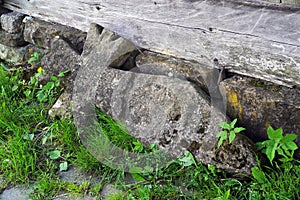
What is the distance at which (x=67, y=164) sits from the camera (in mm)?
3473

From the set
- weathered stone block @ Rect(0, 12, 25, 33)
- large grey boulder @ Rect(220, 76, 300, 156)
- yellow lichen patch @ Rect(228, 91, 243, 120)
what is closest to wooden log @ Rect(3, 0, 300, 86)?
large grey boulder @ Rect(220, 76, 300, 156)

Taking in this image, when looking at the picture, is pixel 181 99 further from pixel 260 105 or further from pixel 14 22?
pixel 14 22

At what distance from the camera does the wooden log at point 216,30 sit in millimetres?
2871

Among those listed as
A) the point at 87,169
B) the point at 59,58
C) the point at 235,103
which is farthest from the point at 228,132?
the point at 59,58

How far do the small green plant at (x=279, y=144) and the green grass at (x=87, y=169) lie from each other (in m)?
0.09

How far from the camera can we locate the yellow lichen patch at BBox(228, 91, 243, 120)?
3145 mm

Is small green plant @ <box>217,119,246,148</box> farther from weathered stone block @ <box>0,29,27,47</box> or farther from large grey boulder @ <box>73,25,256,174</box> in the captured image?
weathered stone block @ <box>0,29,27,47</box>

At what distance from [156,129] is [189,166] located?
1.20 feet

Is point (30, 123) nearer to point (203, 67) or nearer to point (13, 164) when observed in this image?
point (13, 164)

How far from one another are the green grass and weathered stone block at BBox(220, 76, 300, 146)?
28cm

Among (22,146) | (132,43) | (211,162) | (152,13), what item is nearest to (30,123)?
(22,146)

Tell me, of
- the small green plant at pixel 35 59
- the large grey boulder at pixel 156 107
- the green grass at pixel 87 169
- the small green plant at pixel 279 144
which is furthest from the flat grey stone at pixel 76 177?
the small green plant at pixel 35 59

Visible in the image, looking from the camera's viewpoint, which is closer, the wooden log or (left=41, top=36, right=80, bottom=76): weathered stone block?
the wooden log

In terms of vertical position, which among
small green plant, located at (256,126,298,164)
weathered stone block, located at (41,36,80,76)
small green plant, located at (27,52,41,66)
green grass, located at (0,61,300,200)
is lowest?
green grass, located at (0,61,300,200)
